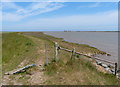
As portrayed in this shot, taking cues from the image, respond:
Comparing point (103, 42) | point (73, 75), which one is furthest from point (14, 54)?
point (103, 42)

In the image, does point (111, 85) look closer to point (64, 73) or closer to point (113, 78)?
point (113, 78)

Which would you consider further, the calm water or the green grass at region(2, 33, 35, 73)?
the calm water

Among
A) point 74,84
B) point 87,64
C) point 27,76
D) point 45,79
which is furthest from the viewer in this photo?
point 87,64

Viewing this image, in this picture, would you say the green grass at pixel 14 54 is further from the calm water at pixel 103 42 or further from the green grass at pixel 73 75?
the calm water at pixel 103 42

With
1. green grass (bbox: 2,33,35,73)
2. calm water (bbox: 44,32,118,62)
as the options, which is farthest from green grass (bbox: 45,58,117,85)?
calm water (bbox: 44,32,118,62)

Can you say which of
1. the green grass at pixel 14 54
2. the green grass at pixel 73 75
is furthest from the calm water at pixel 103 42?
the green grass at pixel 14 54

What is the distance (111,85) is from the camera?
15.9 feet

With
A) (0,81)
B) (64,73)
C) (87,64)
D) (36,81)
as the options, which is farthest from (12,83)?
(87,64)

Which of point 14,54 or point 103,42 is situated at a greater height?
point 14,54

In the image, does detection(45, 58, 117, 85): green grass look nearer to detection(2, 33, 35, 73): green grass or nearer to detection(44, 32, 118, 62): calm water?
detection(2, 33, 35, 73): green grass

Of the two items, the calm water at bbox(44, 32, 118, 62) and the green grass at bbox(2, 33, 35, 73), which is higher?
the green grass at bbox(2, 33, 35, 73)

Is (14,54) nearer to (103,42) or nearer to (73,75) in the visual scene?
(73,75)

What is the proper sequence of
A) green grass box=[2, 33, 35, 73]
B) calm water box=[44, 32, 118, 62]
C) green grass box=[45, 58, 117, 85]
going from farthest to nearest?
calm water box=[44, 32, 118, 62] → green grass box=[2, 33, 35, 73] → green grass box=[45, 58, 117, 85]

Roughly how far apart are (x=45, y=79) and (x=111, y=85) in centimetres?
318
